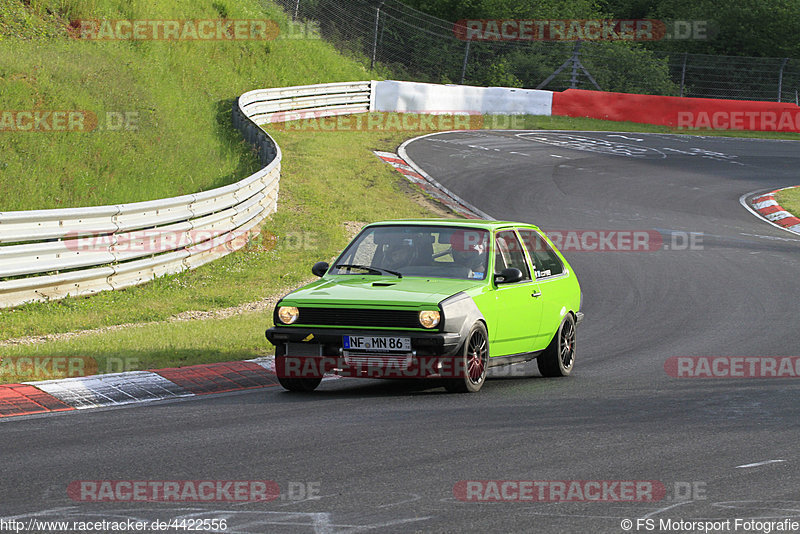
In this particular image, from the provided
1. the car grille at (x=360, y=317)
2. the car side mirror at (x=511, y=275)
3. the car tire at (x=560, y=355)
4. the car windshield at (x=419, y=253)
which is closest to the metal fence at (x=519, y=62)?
the car tire at (x=560, y=355)

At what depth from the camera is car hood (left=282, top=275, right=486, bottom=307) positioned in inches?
336

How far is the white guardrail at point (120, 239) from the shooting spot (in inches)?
485

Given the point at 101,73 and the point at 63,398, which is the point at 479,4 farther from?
the point at 63,398

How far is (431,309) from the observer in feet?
27.7

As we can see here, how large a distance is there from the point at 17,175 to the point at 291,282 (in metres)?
5.11

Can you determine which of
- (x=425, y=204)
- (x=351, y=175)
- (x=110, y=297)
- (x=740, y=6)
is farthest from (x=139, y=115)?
(x=740, y=6)

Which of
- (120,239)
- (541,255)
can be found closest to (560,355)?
(541,255)

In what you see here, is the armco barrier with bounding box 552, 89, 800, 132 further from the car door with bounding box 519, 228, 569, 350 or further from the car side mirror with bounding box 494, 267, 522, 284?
the car side mirror with bounding box 494, 267, 522, 284

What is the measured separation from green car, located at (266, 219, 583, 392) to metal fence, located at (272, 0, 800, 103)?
33640mm

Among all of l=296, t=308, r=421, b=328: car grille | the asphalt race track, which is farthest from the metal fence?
l=296, t=308, r=421, b=328: car grille

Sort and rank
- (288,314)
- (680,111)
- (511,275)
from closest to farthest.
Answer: (288,314), (511,275), (680,111)

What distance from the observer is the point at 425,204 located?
2403 centimetres

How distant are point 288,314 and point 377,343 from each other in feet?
2.74

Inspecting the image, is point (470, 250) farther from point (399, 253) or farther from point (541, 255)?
point (541, 255)
